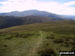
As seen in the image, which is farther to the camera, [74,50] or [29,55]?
[74,50]

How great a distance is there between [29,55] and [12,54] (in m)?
4.05

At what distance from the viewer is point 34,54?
26.4m

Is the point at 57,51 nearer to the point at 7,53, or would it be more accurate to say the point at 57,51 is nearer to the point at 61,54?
the point at 61,54

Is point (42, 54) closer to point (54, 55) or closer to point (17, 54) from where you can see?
point (54, 55)

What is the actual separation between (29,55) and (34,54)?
1.23m

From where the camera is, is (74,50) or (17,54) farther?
(74,50)

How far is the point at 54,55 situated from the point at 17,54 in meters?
8.19

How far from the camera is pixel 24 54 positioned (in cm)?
2655

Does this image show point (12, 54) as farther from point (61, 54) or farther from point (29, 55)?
point (61, 54)

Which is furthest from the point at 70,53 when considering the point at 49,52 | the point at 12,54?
the point at 12,54

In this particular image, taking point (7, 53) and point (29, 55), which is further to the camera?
A: point (7, 53)

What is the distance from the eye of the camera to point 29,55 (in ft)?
84.6

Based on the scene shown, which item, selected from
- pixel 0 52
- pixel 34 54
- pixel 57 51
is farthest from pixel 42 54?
pixel 0 52

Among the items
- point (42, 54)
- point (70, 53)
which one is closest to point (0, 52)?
point (42, 54)
